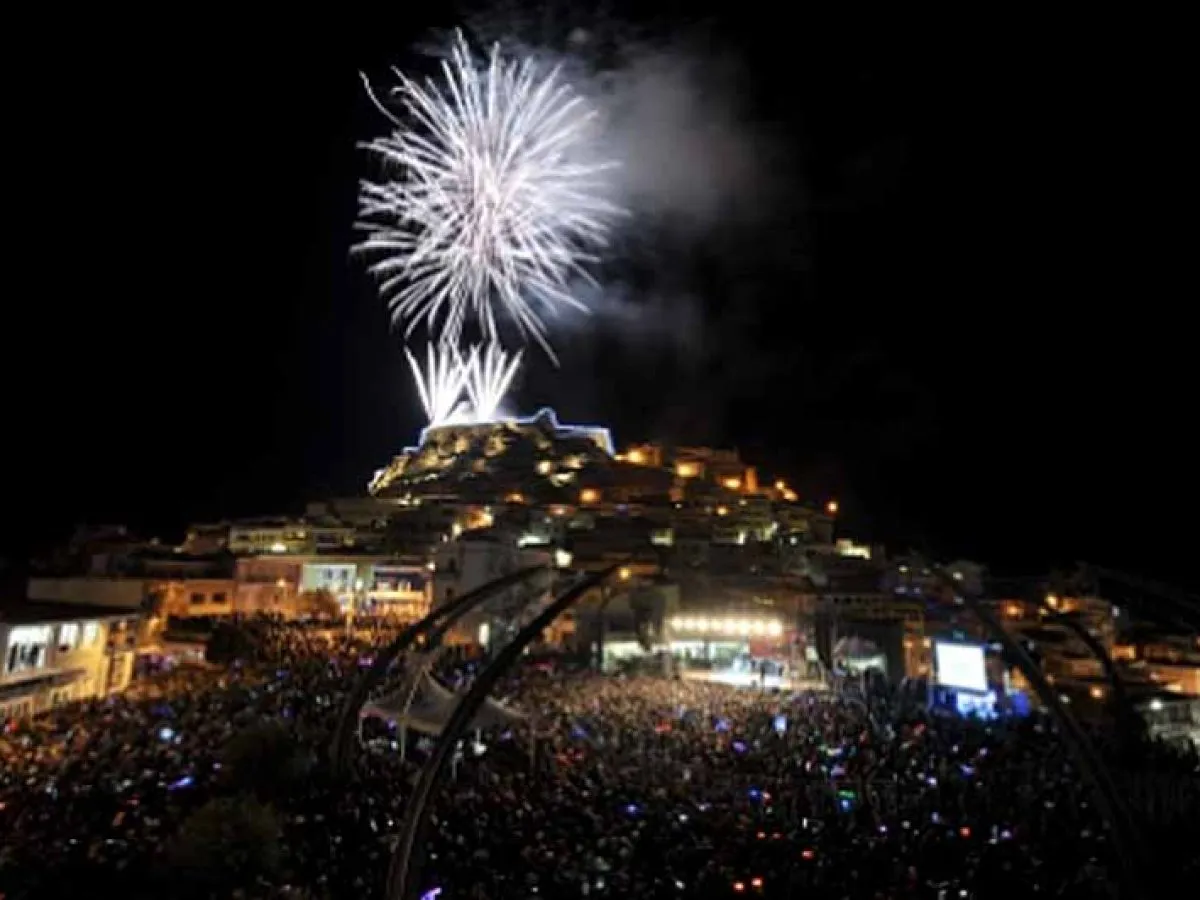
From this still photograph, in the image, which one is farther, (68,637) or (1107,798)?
(68,637)

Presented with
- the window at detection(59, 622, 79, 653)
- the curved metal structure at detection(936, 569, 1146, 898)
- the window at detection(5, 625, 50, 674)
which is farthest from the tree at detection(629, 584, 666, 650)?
the curved metal structure at detection(936, 569, 1146, 898)

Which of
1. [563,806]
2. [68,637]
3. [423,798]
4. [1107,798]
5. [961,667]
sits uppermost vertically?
[961,667]

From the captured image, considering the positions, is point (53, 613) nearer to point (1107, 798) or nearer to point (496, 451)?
point (1107, 798)

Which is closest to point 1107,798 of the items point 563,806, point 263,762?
point 563,806

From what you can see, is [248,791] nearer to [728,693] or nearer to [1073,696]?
[728,693]

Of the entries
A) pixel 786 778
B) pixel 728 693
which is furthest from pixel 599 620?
pixel 786 778

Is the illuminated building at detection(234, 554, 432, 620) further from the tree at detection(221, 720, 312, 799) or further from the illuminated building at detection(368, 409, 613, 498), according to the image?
the tree at detection(221, 720, 312, 799)

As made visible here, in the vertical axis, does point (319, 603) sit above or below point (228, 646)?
above
